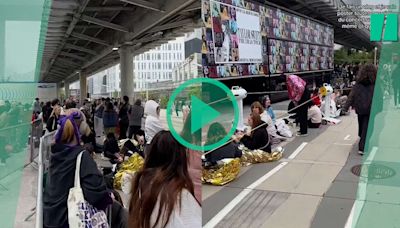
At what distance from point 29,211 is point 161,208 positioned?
3.68m

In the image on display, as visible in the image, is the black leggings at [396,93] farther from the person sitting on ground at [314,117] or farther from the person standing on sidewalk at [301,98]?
the person sitting on ground at [314,117]

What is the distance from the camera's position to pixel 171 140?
1.70 m

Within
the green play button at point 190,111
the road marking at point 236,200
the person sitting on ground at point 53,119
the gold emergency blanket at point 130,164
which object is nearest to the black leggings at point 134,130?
the gold emergency blanket at point 130,164

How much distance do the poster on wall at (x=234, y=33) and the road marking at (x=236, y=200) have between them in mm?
1450

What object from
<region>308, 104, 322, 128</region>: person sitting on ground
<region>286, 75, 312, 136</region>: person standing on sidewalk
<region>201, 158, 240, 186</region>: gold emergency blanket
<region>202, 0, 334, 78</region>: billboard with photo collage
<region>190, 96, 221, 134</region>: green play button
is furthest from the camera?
<region>308, 104, 322, 128</region>: person sitting on ground

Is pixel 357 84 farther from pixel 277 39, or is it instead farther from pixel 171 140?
pixel 171 140

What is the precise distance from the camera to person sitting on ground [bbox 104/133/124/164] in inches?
238

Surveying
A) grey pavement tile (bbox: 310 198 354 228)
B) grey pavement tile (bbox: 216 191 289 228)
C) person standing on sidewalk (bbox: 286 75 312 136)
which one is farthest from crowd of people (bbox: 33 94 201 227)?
person standing on sidewalk (bbox: 286 75 312 136)

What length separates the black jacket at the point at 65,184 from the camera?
93.8 inches

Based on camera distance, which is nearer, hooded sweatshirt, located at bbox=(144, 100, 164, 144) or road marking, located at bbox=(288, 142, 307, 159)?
hooded sweatshirt, located at bbox=(144, 100, 164, 144)

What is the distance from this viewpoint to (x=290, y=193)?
4.45 metres

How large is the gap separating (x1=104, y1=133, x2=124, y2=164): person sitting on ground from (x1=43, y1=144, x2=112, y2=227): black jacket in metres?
3.39

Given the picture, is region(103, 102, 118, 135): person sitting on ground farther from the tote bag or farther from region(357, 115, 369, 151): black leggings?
the tote bag

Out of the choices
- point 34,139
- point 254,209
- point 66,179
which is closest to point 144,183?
point 66,179
